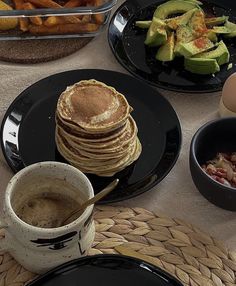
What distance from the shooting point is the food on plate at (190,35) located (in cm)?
131

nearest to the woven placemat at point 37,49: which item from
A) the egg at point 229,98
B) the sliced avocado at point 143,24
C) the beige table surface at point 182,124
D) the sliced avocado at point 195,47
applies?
the beige table surface at point 182,124

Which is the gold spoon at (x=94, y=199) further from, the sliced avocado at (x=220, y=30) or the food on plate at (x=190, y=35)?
the sliced avocado at (x=220, y=30)

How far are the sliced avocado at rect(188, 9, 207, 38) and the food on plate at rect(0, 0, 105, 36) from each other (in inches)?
7.6

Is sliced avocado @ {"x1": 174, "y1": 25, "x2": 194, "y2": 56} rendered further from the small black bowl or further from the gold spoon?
the gold spoon

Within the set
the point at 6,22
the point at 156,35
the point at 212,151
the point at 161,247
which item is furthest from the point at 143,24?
the point at 161,247

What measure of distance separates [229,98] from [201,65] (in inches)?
6.2

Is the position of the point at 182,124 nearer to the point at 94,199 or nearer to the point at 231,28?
the point at 231,28

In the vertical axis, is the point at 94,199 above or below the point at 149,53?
above

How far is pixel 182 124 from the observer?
48.1 inches

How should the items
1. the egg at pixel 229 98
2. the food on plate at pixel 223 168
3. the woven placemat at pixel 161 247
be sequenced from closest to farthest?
the woven placemat at pixel 161 247
the food on plate at pixel 223 168
the egg at pixel 229 98

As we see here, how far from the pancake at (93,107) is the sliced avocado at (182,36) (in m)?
0.28

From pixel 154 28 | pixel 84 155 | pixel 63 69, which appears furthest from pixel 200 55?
pixel 84 155

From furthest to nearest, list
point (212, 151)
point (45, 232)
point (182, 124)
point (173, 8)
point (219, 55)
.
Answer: point (173, 8), point (219, 55), point (182, 124), point (212, 151), point (45, 232)

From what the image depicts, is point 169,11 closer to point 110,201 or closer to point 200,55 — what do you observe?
point 200,55
